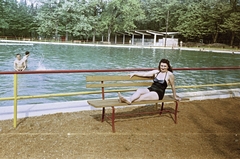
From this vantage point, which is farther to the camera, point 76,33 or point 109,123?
point 76,33

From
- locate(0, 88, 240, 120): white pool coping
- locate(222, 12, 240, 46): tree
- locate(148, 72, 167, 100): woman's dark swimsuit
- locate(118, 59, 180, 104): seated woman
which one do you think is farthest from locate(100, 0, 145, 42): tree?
locate(148, 72, 167, 100): woman's dark swimsuit

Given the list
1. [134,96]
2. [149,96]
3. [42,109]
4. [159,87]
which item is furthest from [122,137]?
[42,109]

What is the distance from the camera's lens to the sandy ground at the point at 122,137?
2.98 metres

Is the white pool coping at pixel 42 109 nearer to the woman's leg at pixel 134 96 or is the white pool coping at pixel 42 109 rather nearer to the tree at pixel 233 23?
the woman's leg at pixel 134 96

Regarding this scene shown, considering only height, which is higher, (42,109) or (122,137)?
(42,109)

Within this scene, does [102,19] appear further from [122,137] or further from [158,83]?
[122,137]

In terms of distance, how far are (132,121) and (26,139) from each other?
1607 mm

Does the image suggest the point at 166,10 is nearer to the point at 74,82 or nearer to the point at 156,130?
the point at 74,82

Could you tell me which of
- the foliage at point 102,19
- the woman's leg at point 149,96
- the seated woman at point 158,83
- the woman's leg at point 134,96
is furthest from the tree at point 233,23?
the woman's leg at point 134,96

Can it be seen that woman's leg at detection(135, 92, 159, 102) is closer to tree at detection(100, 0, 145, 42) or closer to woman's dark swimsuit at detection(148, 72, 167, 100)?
woman's dark swimsuit at detection(148, 72, 167, 100)

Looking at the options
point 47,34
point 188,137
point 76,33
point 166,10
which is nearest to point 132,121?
point 188,137

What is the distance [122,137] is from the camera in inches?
135

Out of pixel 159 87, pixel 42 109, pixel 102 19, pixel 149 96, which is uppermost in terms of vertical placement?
pixel 102 19

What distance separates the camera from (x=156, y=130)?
12.4ft
